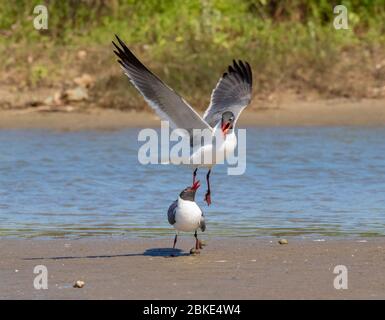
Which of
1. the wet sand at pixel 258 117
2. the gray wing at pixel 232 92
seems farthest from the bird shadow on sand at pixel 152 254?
the wet sand at pixel 258 117

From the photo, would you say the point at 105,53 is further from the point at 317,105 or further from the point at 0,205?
the point at 0,205

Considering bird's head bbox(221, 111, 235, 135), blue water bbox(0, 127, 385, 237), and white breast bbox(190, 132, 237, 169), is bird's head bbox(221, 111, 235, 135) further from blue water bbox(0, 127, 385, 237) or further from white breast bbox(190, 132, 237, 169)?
blue water bbox(0, 127, 385, 237)

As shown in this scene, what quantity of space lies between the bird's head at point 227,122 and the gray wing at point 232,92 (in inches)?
18.4

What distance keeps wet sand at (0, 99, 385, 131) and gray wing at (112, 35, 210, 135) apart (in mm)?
5455

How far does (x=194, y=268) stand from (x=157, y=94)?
80.2 inches

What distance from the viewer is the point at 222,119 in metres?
9.88

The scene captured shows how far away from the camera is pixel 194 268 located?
26.6 feet

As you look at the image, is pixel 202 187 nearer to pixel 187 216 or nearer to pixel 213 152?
pixel 213 152

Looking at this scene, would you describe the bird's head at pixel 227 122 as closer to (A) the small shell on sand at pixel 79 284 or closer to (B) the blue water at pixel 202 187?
(B) the blue water at pixel 202 187

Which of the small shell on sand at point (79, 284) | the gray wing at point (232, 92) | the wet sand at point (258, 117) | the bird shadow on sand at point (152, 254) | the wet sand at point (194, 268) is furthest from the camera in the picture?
the wet sand at point (258, 117)

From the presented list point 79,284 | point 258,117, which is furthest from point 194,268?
point 258,117

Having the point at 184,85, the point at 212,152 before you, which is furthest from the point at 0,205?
the point at 184,85

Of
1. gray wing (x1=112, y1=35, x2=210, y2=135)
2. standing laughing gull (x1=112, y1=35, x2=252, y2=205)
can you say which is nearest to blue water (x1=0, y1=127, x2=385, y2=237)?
standing laughing gull (x1=112, y1=35, x2=252, y2=205)

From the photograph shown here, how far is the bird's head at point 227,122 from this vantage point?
9789 mm
